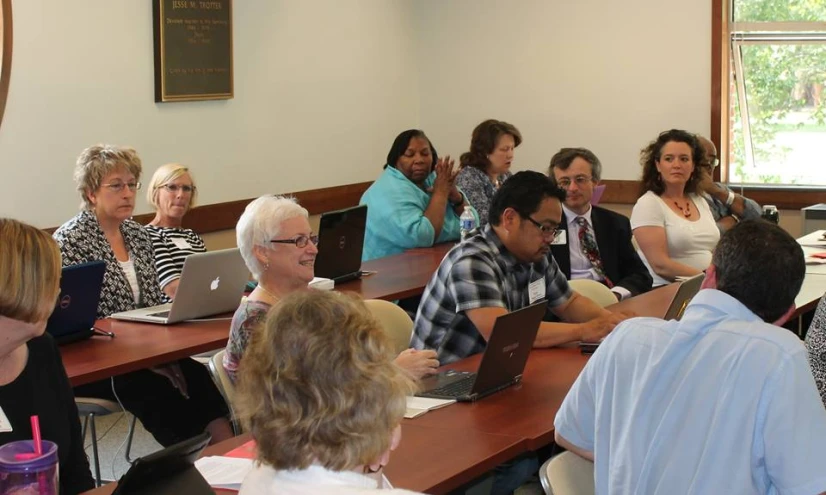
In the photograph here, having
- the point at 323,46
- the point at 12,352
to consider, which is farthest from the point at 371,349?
the point at 323,46

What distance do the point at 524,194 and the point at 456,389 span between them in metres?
0.77

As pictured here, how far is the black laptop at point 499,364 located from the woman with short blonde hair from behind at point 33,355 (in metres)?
0.99

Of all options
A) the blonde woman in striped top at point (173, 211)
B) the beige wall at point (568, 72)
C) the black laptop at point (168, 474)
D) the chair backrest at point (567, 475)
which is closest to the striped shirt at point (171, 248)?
the blonde woman in striped top at point (173, 211)

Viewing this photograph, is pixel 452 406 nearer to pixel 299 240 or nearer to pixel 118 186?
pixel 299 240

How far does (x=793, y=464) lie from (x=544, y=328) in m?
1.63

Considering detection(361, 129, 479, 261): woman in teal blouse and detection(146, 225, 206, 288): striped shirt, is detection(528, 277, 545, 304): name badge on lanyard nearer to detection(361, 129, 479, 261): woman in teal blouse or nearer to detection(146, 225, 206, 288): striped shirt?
detection(146, 225, 206, 288): striped shirt

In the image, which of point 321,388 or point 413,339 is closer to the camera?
point 321,388

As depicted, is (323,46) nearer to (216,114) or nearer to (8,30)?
(216,114)

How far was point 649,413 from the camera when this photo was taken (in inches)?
85.6

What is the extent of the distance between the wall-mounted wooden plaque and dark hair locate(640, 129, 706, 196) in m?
2.61

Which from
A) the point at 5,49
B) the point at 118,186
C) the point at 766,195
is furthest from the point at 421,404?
the point at 766,195

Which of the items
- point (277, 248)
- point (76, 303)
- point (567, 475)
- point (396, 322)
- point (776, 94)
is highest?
point (776, 94)

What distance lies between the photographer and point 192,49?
640cm

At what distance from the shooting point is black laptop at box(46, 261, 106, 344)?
146 inches
